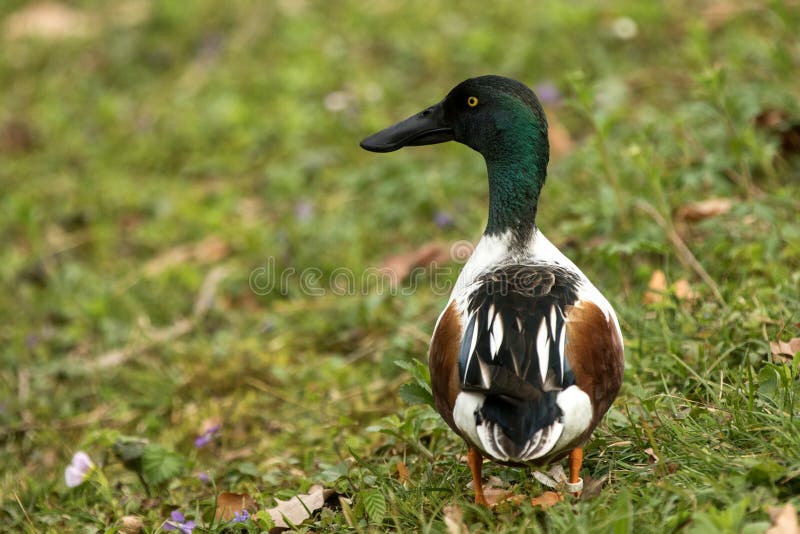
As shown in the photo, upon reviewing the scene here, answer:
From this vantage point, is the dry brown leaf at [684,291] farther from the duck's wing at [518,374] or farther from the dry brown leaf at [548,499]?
the dry brown leaf at [548,499]

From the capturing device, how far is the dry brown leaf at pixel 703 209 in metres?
4.35

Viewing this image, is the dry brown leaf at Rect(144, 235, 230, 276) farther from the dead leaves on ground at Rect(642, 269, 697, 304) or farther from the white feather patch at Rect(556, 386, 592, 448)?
the white feather patch at Rect(556, 386, 592, 448)

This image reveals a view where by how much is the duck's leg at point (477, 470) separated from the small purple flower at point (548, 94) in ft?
11.5

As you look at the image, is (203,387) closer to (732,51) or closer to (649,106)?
(649,106)

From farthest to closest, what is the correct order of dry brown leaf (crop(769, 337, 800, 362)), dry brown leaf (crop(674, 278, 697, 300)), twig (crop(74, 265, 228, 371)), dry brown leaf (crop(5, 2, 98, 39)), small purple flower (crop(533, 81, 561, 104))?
dry brown leaf (crop(5, 2, 98, 39))
small purple flower (crop(533, 81, 561, 104))
twig (crop(74, 265, 228, 371))
dry brown leaf (crop(674, 278, 697, 300))
dry brown leaf (crop(769, 337, 800, 362))

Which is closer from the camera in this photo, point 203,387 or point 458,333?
point 458,333

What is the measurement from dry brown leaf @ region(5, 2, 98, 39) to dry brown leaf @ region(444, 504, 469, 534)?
672cm

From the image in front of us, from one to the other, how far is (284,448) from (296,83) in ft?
12.2

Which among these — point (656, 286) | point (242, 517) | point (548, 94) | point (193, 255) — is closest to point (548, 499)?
point (242, 517)

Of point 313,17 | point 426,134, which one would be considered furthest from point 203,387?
point 313,17

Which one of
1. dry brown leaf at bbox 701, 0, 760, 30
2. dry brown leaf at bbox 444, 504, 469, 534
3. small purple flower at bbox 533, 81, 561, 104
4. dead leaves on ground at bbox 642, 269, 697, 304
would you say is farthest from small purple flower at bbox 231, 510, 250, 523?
dry brown leaf at bbox 701, 0, 760, 30

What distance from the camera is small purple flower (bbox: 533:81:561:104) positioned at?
19.4ft

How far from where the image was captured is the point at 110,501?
11.4 ft

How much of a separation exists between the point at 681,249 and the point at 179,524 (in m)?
2.33
